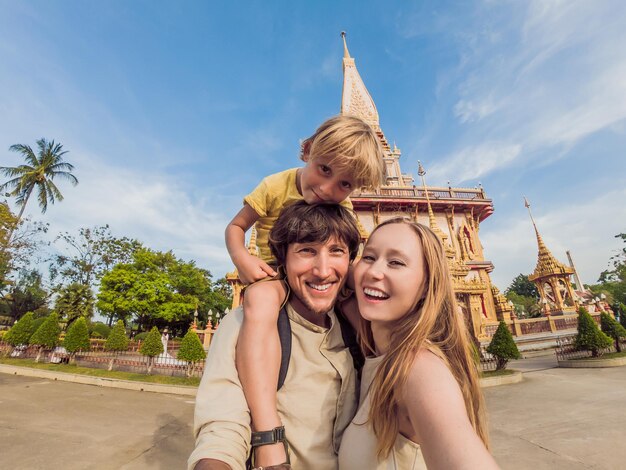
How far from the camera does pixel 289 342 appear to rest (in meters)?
1.60

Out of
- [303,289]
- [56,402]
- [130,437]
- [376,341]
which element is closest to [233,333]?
[303,289]

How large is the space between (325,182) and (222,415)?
4.29ft

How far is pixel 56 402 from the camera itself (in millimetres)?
7488

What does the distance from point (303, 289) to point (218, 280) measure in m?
44.3

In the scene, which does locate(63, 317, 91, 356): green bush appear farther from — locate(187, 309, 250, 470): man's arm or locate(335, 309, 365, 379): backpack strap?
locate(335, 309, 365, 379): backpack strap

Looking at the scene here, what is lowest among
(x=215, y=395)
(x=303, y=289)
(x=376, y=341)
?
(x=215, y=395)

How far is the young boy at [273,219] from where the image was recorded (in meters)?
1.37

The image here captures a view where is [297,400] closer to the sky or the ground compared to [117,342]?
closer to the ground

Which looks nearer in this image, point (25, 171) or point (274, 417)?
point (274, 417)

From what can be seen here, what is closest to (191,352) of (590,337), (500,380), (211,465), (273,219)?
(500,380)

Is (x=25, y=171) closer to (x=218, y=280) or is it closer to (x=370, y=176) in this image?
(x=218, y=280)

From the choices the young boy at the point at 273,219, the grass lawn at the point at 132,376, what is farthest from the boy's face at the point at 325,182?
the grass lawn at the point at 132,376

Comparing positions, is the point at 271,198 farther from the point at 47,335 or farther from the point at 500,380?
the point at 47,335

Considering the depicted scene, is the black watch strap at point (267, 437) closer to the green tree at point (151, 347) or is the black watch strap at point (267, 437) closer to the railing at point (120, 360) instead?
the railing at point (120, 360)
